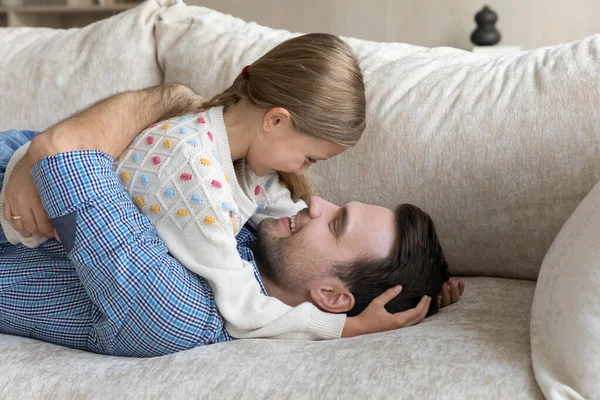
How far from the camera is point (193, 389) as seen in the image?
103 cm

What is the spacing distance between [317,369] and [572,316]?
0.34m

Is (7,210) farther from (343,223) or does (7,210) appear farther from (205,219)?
(343,223)

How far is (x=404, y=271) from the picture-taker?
1.32 m

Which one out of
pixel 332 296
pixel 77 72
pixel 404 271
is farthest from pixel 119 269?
pixel 77 72

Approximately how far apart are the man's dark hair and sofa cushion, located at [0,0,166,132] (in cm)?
92

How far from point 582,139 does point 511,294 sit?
32 cm

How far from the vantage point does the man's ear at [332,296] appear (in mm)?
1302

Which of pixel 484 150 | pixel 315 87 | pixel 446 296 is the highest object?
Result: pixel 315 87

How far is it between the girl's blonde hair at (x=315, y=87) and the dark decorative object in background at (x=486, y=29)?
2.07 m

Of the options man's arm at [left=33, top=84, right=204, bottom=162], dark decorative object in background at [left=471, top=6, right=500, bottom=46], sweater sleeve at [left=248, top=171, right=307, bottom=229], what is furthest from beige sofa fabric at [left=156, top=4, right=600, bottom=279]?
dark decorative object in background at [left=471, top=6, right=500, bottom=46]

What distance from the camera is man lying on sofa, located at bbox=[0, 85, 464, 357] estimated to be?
1.16 m

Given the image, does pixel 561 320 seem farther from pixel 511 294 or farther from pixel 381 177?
pixel 381 177

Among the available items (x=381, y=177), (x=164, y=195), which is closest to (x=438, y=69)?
(x=381, y=177)

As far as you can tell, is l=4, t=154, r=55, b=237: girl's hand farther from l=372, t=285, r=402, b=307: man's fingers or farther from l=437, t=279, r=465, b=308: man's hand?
l=437, t=279, r=465, b=308: man's hand
